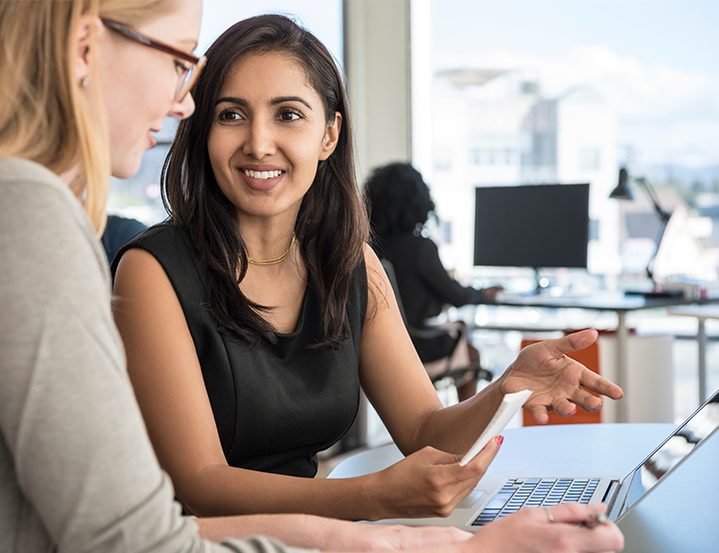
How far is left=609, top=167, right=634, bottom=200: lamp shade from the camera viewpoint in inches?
201

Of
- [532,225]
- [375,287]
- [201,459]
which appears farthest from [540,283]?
[201,459]

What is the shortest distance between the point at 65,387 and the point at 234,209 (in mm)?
1007

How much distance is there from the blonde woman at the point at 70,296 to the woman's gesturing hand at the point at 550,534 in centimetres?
6

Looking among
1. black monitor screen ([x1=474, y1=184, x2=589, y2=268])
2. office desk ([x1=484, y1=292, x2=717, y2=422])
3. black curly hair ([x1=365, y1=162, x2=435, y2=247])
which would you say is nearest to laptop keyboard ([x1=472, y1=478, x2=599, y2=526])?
office desk ([x1=484, y1=292, x2=717, y2=422])

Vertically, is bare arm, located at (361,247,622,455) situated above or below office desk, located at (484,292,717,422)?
above

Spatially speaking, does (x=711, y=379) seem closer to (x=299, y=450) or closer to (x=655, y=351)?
(x=655, y=351)

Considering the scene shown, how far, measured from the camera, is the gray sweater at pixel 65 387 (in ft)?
2.53

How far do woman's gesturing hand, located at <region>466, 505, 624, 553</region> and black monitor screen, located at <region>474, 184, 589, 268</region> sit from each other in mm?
4068

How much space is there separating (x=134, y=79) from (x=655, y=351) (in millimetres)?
3823

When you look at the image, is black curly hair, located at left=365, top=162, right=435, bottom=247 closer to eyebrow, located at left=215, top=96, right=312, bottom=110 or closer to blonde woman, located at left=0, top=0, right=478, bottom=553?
eyebrow, located at left=215, top=96, right=312, bottom=110

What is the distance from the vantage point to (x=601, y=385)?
60.2 inches

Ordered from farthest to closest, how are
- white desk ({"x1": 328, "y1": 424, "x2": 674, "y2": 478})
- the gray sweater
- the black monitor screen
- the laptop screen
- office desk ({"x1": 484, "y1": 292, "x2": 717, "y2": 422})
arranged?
the black monitor screen → office desk ({"x1": 484, "y1": 292, "x2": 717, "y2": 422}) → white desk ({"x1": 328, "y1": 424, "x2": 674, "y2": 478}) → the laptop screen → the gray sweater

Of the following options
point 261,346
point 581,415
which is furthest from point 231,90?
point 581,415

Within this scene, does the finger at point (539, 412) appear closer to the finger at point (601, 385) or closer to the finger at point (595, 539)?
the finger at point (601, 385)
